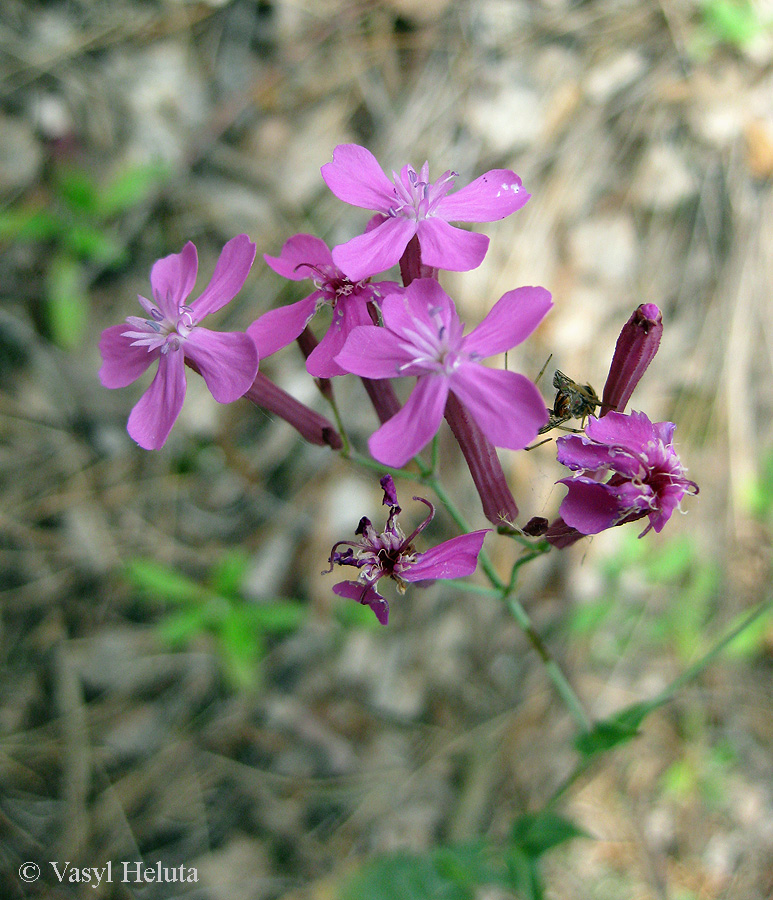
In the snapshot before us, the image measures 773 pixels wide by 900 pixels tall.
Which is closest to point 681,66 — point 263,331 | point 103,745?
point 263,331

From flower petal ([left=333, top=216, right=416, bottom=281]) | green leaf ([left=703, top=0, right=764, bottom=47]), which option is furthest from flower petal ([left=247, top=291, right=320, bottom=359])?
green leaf ([left=703, top=0, right=764, bottom=47])

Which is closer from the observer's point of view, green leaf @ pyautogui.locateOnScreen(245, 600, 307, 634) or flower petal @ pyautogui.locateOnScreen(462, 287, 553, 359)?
flower petal @ pyautogui.locateOnScreen(462, 287, 553, 359)

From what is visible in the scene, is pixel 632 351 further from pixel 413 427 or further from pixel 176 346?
pixel 176 346

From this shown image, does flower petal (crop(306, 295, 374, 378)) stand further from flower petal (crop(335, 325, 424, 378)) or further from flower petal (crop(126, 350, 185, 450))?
flower petal (crop(126, 350, 185, 450))

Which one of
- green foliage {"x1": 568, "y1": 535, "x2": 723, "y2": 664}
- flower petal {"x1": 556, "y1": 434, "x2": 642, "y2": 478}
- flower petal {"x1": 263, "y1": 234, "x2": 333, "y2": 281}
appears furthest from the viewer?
green foliage {"x1": 568, "y1": 535, "x2": 723, "y2": 664}

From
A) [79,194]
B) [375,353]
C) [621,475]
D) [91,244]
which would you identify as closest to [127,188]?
[79,194]

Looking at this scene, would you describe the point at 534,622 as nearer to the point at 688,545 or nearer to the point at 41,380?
the point at 688,545

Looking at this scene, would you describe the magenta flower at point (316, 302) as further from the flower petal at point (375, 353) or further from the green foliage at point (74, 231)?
the green foliage at point (74, 231)
